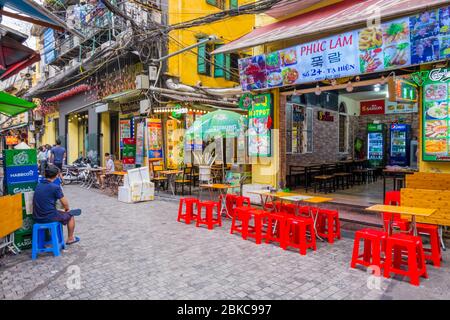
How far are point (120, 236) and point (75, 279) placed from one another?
2.32 meters

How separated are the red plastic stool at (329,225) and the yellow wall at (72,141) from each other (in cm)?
2036

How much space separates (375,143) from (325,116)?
172 inches

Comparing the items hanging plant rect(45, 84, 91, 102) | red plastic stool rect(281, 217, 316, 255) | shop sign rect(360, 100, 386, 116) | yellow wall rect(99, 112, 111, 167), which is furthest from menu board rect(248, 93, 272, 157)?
hanging plant rect(45, 84, 91, 102)

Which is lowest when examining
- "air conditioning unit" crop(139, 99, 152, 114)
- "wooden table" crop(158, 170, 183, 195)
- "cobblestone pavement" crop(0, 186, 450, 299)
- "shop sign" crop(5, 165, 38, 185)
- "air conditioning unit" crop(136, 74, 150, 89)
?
"cobblestone pavement" crop(0, 186, 450, 299)

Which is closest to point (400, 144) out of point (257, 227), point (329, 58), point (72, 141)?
point (329, 58)

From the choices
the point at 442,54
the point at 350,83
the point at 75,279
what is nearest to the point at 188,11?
the point at 350,83

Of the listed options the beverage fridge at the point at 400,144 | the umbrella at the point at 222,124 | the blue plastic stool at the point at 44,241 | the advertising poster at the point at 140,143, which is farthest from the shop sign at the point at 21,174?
the beverage fridge at the point at 400,144

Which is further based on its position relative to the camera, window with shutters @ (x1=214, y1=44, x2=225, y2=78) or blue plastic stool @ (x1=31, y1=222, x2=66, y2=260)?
window with shutters @ (x1=214, y1=44, x2=225, y2=78)

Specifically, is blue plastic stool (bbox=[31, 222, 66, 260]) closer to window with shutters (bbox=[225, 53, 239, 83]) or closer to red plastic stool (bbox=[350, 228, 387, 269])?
red plastic stool (bbox=[350, 228, 387, 269])

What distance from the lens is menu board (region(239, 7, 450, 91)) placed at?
6500mm

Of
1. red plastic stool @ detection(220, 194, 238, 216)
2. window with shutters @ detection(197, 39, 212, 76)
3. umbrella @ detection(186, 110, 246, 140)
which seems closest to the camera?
red plastic stool @ detection(220, 194, 238, 216)

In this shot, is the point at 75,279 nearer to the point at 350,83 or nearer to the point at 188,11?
the point at 350,83

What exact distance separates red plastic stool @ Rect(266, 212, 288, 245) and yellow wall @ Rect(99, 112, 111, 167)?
47.4 ft

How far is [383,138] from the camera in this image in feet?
57.7
